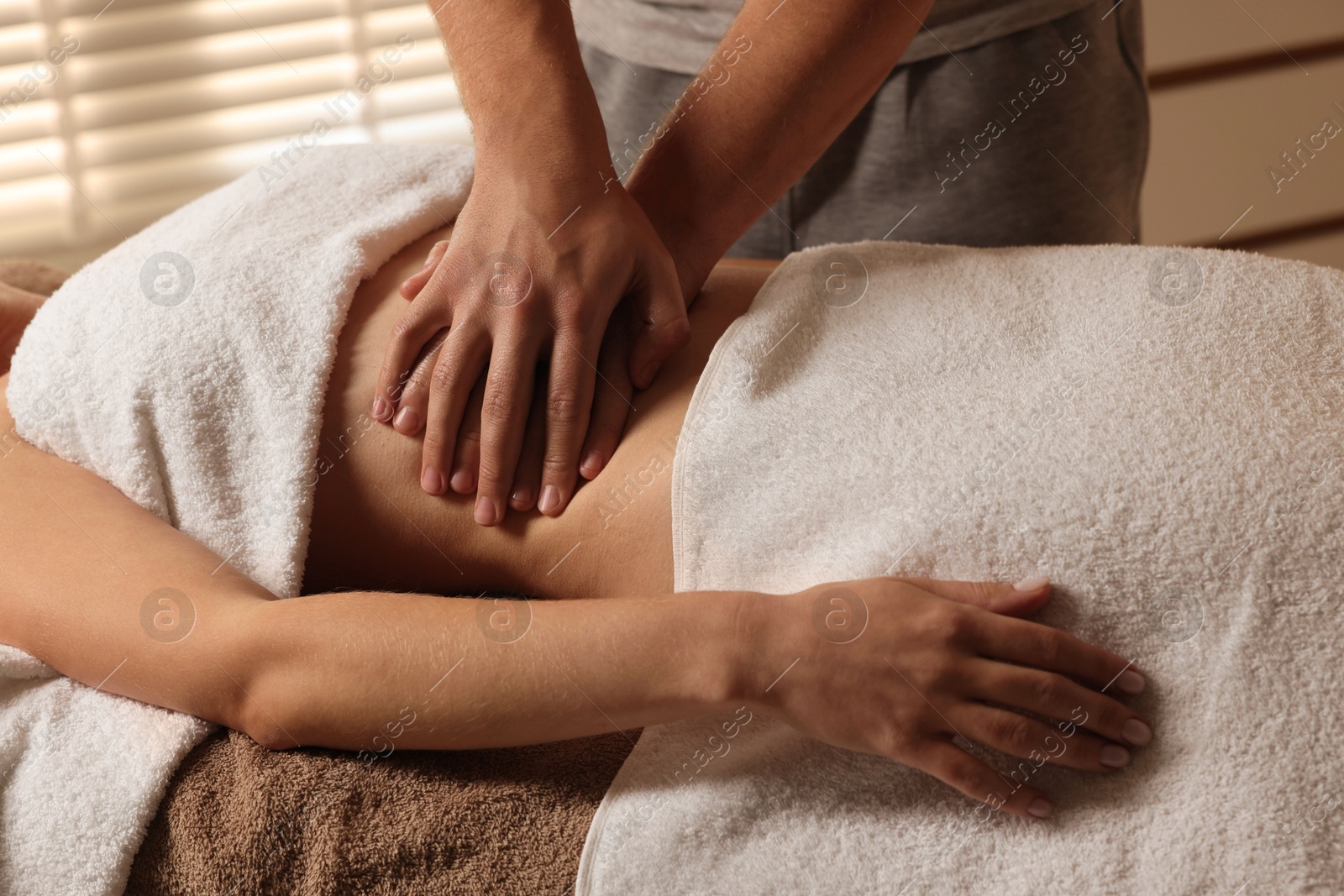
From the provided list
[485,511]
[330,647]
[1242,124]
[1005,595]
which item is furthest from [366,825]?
[1242,124]

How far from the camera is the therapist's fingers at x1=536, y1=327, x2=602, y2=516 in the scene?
0.82 metres

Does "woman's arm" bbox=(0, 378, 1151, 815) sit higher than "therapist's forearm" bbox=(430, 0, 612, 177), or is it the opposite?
"therapist's forearm" bbox=(430, 0, 612, 177)

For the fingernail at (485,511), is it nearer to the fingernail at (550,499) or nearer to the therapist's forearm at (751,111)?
the fingernail at (550,499)

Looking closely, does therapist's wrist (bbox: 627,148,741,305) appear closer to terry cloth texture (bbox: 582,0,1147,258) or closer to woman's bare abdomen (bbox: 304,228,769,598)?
woman's bare abdomen (bbox: 304,228,769,598)

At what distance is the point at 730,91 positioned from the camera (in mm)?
930

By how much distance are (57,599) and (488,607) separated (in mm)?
355

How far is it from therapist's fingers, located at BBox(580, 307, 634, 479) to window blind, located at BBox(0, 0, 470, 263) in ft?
3.60

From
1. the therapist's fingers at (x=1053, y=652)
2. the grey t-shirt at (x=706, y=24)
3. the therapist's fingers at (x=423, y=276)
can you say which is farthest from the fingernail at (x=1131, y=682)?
the grey t-shirt at (x=706, y=24)

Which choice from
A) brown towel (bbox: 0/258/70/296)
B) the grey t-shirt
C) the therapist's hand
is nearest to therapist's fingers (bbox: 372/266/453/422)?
the therapist's hand

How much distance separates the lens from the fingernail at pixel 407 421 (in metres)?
0.85

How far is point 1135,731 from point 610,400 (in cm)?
48

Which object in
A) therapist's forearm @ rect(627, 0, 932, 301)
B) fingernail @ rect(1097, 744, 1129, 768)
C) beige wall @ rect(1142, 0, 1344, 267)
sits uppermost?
therapist's forearm @ rect(627, 0, 932, 301)

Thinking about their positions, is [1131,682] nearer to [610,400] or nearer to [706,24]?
[610,400]

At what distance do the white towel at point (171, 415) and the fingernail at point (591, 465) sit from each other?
24cm
